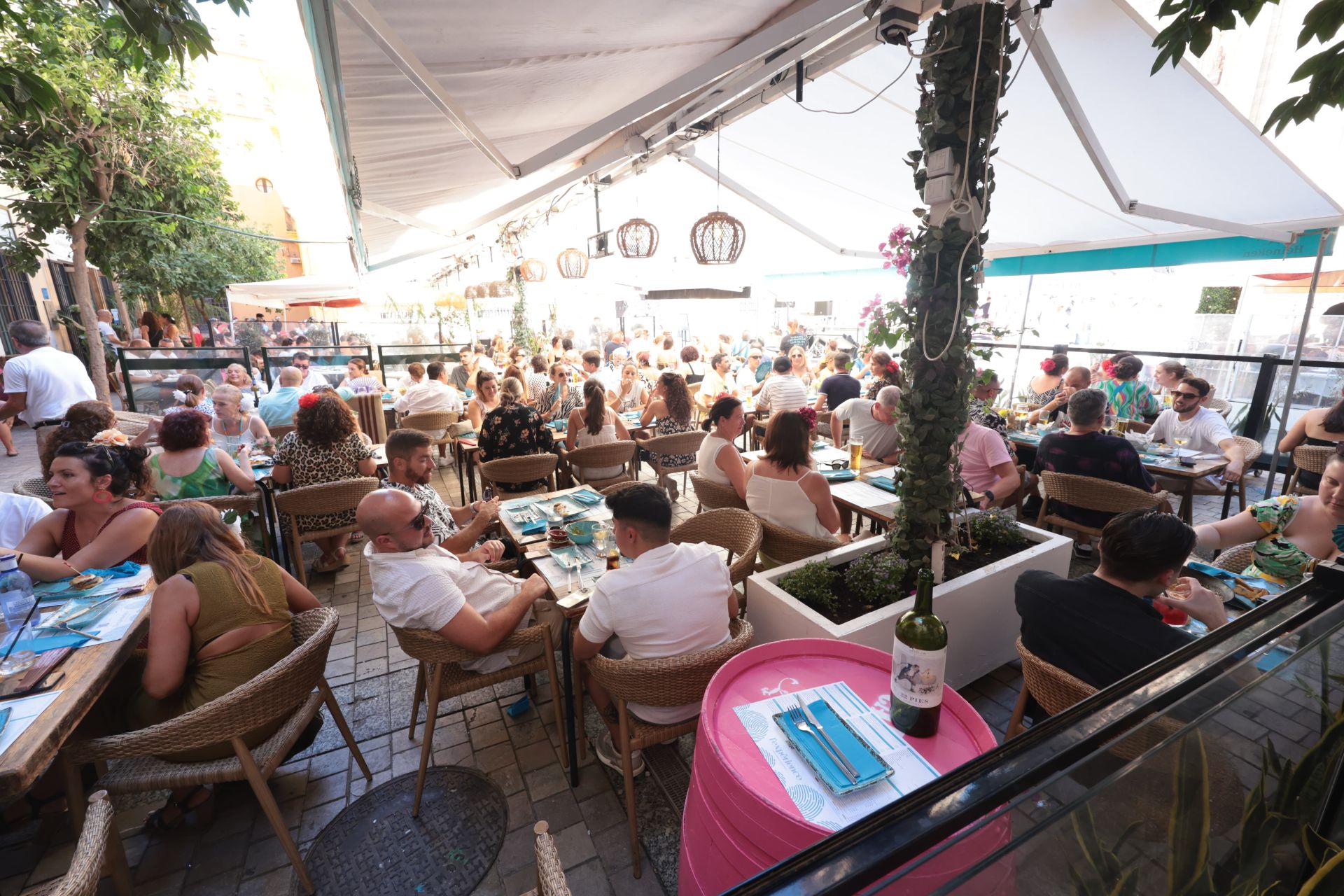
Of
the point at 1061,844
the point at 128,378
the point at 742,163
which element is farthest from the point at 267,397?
the point at 1061,844

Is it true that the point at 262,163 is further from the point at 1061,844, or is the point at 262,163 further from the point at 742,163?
the point at 1061,844

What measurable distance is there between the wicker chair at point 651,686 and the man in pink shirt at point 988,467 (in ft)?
8.76

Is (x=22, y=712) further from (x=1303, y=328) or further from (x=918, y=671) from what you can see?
(x=1303, y=328)

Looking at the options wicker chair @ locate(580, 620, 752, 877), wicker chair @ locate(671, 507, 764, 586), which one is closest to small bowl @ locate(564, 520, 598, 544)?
wicker chair @ locate(671, 507, 764, 586)

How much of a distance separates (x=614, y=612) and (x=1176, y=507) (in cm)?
Result: 600

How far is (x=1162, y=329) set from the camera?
1310 centimetres

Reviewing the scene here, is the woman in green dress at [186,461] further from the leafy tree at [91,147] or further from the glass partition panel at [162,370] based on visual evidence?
the leafy tree at [91,147]

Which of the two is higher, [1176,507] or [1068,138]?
[1068,138]

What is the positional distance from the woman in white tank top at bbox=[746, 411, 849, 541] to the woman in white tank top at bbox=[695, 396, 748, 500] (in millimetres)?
409

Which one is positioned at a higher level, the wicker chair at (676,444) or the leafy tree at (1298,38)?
the leafy tree at (1298,38)

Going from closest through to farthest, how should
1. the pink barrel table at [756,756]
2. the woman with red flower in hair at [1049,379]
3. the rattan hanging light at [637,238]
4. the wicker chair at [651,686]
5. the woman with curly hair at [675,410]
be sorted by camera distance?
the pink barrel table at [756,756] → the wicker chair at [651,686] → the woman with curly hair at [675,410] → the rattan hanging light at [637,238] → the woman with red flower in hair at [1049,379]

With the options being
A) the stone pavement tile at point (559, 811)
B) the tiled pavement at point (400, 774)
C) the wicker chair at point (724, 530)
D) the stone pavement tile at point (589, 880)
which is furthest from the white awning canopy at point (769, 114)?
the stone pavement tile at point (589, 880)

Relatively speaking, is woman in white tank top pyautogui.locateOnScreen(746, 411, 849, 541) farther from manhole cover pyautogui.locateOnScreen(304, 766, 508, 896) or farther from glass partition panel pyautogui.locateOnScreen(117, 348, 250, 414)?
glass partition panel pyautogui.locateOnScreen(117, 348, 250, 414)

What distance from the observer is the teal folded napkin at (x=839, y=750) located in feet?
4.09
